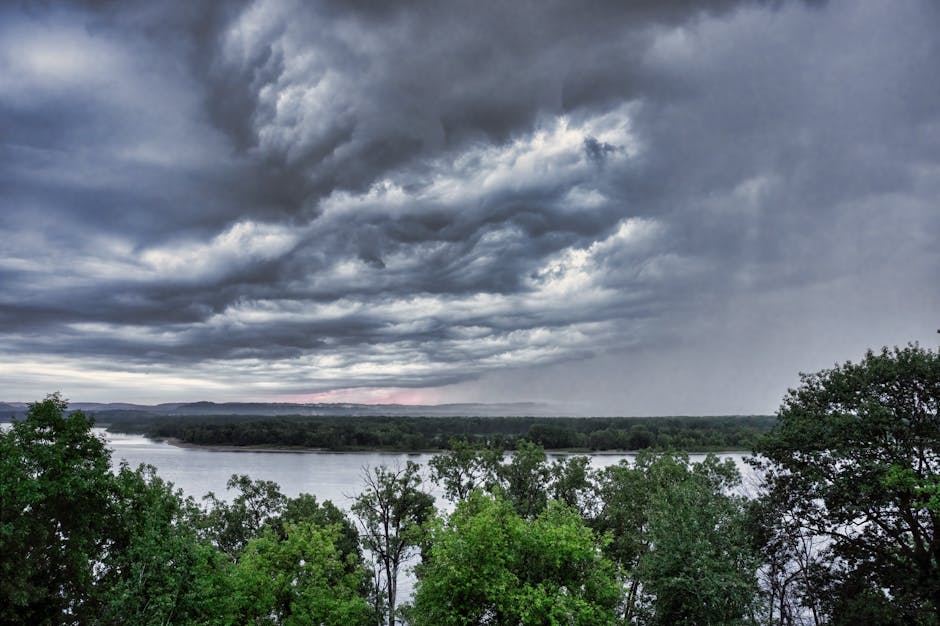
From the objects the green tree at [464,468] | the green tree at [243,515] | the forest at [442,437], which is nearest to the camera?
the green tree at [243,515]

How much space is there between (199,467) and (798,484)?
121206 mm

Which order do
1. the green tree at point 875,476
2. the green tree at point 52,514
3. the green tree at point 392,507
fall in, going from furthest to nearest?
the green tree at point 392,507 → the green tree at point 875,476 → the green tree at point 52,514

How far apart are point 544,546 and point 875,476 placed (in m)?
13.3

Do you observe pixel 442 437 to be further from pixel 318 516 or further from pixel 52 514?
pixel 52 514

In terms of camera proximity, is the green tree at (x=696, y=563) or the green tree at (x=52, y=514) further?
the green tree at (x=696, y=563)

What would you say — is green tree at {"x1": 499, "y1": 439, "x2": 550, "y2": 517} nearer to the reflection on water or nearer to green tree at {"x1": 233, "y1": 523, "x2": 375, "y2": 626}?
green tree at {"x1": 233, "y1": 523, "x2": 375, "y2": 626}

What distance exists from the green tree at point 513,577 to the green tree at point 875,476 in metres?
9.94

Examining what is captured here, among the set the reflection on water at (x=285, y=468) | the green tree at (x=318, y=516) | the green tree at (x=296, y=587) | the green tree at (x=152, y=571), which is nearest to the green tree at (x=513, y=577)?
the green tree at (x=296, y=587)

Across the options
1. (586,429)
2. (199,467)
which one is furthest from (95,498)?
(586,429)

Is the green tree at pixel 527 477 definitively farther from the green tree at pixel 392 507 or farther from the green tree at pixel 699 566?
the green tree at pixel 699 566

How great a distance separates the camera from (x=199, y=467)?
113 metres

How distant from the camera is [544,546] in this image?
20234 mm

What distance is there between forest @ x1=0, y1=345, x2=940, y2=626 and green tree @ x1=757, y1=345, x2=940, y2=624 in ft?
0.23

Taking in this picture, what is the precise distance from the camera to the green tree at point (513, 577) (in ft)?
60.4
